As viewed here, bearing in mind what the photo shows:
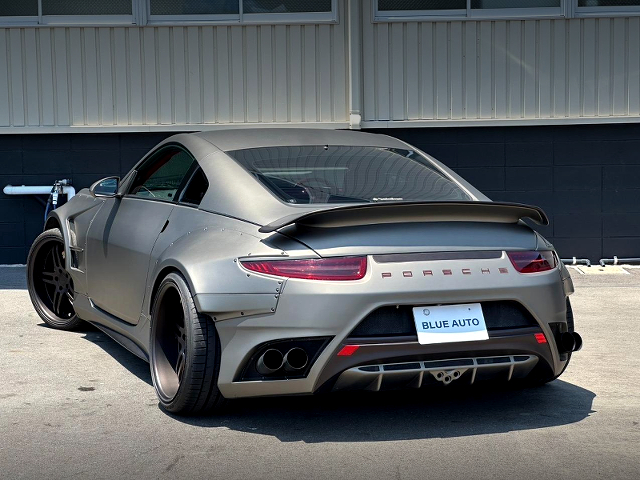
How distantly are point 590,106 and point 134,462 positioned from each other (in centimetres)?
793

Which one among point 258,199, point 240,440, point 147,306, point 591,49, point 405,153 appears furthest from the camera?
point 591,49

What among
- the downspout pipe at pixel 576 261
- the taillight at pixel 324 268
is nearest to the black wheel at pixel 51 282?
the taillight at pixel 324 268

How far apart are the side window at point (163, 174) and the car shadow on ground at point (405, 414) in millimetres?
1301

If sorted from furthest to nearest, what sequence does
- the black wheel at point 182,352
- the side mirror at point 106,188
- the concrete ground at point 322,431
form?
the side mirror at point 106,188 < the black wheel at point 182,352 < the concrete ground at point 322,431

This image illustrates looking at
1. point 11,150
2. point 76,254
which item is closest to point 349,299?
point 76,254

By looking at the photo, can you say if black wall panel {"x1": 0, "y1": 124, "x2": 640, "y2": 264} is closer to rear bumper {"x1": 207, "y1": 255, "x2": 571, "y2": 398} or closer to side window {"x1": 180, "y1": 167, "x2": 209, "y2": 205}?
side window {"x1": 180, "y1": 167, "x2": 209, "y2": 205}

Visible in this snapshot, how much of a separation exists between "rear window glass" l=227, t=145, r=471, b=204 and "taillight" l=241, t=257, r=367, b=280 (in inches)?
20.1

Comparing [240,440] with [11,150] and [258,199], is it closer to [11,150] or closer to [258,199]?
[258,199]

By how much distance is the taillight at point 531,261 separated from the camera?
465 cm

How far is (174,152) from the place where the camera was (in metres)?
5.91

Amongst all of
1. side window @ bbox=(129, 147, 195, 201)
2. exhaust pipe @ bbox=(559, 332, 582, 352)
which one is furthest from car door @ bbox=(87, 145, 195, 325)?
exhaust pipe @ bbox=(559, 332, 582, 352)

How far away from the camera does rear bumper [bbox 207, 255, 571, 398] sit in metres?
4.35

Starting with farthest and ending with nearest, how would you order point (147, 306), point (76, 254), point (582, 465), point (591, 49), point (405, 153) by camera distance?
point (591, 49), point (76, 254), point (405, 153), point (147, 306), point (582, 465)

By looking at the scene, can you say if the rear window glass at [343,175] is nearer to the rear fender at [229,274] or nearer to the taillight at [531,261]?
the rear fender at [229,274]
